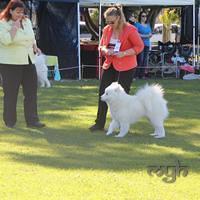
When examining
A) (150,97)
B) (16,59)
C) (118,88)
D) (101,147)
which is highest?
(16,59)

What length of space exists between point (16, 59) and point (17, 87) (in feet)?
1.34

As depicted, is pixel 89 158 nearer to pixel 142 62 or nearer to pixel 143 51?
pixel 143 51

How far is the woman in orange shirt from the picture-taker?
715cm

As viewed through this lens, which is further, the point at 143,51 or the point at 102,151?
the point at 143,51

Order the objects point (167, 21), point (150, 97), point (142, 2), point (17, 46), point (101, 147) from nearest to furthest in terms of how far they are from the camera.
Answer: point (101, 147) → point (150, 97) → point (17, 46) → point (142, 2) → point (167, 21)

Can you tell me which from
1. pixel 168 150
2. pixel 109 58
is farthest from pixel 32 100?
pixel 168 150

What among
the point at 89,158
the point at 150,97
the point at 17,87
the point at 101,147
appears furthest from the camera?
the point at 17,87

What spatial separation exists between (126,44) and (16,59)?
144cm

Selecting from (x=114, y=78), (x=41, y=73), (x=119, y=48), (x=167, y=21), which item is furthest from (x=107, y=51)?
(x=167, y=21)

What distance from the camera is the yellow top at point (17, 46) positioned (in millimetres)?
7332

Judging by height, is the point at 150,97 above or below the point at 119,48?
below

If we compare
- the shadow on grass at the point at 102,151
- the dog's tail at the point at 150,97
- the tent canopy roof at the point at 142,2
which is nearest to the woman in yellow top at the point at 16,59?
the shadow on grass at the point at 102,151

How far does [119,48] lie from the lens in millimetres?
7199

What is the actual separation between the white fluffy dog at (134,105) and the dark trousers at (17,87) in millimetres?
1137
